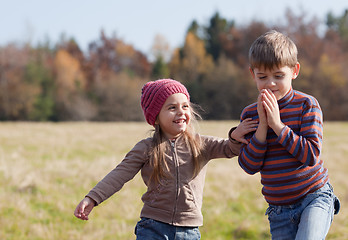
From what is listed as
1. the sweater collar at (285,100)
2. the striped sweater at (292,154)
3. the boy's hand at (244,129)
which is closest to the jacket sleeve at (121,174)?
Result: the boy's hand at (244,129)

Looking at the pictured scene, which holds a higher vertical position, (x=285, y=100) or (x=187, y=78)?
(x=285, y=100)

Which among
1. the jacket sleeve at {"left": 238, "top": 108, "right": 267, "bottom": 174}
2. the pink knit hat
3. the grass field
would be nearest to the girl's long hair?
the pink knit hat

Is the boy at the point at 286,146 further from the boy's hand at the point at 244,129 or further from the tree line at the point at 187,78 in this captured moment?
the tree line at the point at 187,78

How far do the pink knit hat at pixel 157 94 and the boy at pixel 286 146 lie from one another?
2.41 feet

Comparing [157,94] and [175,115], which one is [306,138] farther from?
[157,94]

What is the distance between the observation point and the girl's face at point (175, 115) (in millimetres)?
3596

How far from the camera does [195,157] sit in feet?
11.7

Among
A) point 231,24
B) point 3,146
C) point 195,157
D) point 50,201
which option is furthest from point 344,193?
point 231,24

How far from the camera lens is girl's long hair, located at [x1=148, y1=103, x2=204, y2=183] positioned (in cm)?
350

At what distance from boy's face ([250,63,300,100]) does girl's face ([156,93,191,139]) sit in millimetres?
751

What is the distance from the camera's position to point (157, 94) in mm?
3652

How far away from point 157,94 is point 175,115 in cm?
23

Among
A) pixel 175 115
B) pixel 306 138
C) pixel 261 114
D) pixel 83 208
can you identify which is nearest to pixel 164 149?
pixel 175 115

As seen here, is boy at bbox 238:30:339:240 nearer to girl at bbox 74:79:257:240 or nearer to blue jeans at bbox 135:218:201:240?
girl at bbox 74:79:257:240
